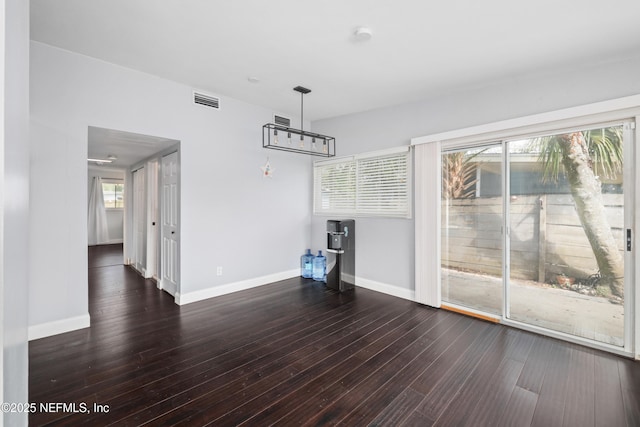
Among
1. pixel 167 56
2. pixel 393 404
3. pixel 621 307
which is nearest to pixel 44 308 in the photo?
pixel 167 56

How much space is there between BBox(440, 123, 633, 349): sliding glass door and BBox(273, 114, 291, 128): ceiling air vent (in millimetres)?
2464

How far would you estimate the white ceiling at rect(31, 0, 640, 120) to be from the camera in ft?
6.79

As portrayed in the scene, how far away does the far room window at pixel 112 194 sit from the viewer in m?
9.41

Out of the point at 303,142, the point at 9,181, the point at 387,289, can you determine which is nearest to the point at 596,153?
the point at 387,289

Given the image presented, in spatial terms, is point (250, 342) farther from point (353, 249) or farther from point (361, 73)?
point (361, 73)

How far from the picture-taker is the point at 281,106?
4266 mm

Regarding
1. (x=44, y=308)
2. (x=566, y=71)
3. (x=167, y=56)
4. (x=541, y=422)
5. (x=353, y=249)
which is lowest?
(x=541, y=422)

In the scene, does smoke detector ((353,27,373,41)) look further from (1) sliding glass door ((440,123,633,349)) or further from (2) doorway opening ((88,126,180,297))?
(2) doorway opening ((88,126,180,297))

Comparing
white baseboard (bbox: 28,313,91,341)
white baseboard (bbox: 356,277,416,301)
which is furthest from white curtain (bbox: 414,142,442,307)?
white baseboard (bbox: 28,313,91,341)

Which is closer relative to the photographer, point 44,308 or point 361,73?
point 44,308

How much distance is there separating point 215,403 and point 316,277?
121 inches

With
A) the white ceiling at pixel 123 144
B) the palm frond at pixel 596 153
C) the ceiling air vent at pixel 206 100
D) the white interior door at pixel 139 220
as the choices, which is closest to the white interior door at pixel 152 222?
the white ceiling at pixel 123 144

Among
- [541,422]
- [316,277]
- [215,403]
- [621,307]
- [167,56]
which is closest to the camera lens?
[541,422]

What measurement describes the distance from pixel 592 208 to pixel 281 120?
4007 millimetres
